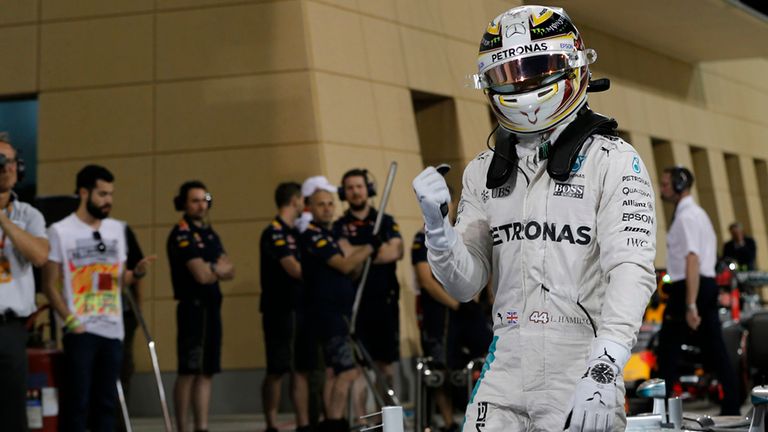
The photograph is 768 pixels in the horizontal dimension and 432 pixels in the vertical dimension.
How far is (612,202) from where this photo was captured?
387 centimetres

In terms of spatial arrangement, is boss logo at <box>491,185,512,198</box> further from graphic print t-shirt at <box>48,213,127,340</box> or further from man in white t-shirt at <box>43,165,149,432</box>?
graphic print t-shirt at <box>48,213,127,340</box>

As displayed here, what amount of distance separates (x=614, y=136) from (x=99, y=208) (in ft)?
16.9

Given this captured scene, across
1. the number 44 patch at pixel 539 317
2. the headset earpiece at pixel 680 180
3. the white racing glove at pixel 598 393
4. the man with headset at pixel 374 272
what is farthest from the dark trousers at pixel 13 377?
the headset earpiece at pixel 680 180

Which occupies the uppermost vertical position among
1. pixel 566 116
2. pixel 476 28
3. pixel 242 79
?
pixel 476 28

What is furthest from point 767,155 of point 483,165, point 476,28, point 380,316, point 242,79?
point 483,165

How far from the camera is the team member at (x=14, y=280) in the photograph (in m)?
7.24

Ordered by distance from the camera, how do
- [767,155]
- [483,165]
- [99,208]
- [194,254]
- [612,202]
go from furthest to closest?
1. [767,155]
2. [194,254]
3. [99,208]
4. [483,165]
5. [612,202]

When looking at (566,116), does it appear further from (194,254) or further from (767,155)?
(767,155)

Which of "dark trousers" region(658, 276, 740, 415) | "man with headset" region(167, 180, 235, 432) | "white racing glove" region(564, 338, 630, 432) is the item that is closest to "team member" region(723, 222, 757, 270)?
"dark trousers" region(658, 276, 740, 415)

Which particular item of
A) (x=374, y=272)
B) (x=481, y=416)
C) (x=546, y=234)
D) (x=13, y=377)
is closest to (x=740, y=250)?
(x=374, y=272)

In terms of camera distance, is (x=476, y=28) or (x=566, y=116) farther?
(x=476, y=28)

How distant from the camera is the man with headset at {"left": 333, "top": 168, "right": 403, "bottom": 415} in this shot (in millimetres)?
10062

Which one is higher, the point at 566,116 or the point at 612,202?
the point at 566,116

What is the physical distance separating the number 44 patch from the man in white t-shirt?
15.9 ft
